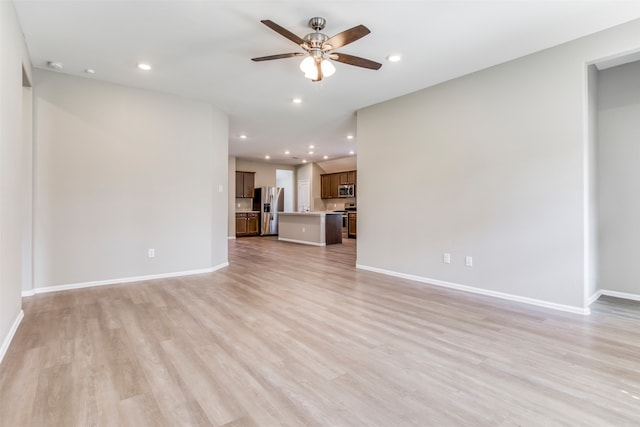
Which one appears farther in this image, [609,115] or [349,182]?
[349,182]

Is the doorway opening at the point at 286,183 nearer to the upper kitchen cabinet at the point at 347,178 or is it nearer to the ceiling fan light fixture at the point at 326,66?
the upper kitchen cabinet at the point at 347,178

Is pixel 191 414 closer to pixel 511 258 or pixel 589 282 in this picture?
pixel 511 258

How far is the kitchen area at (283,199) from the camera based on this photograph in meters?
9.91

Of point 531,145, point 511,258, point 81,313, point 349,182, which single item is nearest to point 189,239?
point 81,313

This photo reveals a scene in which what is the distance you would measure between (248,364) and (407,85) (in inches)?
152

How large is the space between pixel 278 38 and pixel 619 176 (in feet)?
13.5

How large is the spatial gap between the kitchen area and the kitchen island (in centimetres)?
3

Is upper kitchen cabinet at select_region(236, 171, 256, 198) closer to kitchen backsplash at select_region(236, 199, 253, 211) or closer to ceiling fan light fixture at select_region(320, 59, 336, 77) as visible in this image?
kitchen backsplash at select_region(236, 199, 253, 211)

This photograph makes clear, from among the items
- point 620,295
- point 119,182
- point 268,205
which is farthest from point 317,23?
point 268,205

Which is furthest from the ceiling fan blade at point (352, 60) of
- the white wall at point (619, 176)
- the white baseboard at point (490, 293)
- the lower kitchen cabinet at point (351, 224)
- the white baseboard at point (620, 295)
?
the lower kitchen cabinet at point (351, 224)

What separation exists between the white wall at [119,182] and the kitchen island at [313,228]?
351 cm

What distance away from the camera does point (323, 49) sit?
2.71 m

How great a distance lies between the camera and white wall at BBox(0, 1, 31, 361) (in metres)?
2.16

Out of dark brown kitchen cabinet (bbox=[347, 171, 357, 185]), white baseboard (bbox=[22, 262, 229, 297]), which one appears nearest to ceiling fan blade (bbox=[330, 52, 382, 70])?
white baseboard (bbox=[22, 262, 229, 297])
